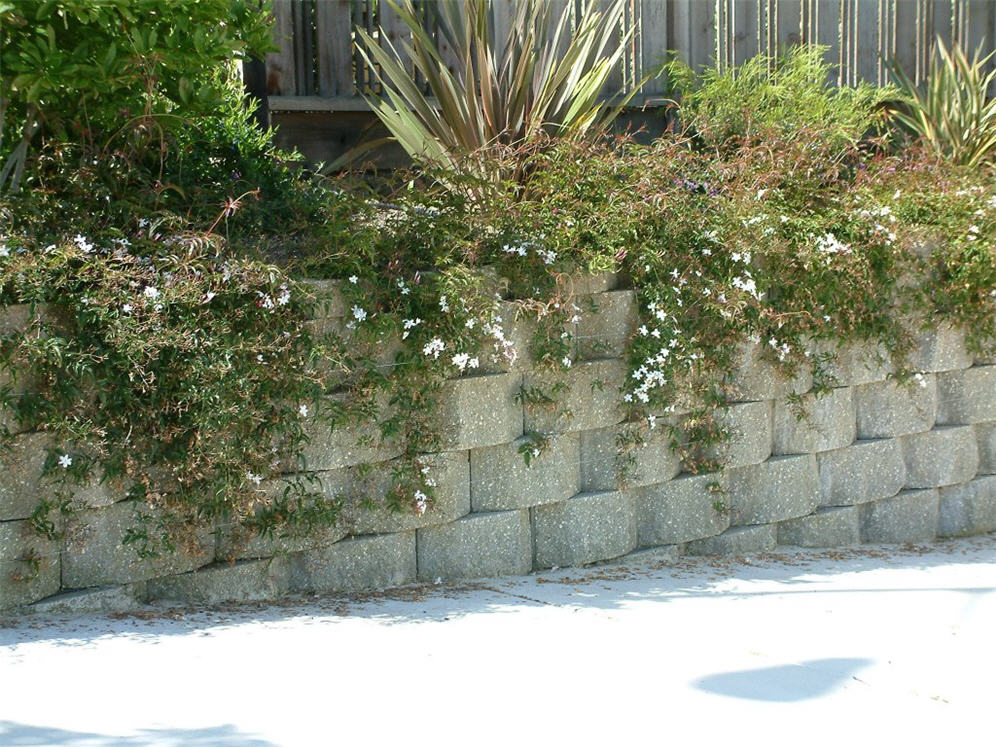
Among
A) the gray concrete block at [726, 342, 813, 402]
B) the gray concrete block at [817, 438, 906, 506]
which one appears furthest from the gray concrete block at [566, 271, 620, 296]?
the gray concrete block at [817, 438, 906, 506]

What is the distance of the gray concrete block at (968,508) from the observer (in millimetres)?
5883

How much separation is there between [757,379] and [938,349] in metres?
1.12

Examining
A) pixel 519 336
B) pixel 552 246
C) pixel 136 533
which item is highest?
pixel 552 246

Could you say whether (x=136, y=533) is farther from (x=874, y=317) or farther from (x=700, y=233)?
(x=874, y=317)

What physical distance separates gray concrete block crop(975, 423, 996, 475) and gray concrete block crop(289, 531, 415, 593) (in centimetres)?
314

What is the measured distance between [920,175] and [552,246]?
224 centimetres

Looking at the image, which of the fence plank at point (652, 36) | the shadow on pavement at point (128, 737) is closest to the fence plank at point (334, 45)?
the fence plank at point (652, 36)

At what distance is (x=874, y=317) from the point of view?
17.4 ft

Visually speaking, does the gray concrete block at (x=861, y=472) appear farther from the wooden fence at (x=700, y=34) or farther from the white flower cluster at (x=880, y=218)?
the wooden fence at (x=700, y=34)

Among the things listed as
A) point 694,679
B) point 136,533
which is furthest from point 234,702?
point 694,679

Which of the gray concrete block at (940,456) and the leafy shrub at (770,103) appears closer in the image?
the leafy shrub at (770,103)

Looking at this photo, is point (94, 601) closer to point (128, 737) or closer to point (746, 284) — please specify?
point (128, 737)

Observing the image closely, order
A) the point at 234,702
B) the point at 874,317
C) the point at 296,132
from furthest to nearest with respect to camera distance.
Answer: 1. the point at 296,132
2. the point at 874,317
3. the point at 234,702

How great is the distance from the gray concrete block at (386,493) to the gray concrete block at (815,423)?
1.59 metres
